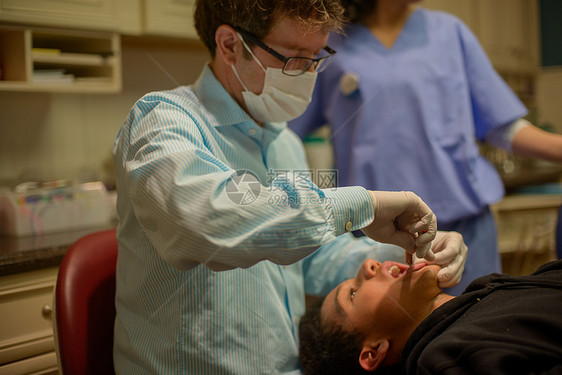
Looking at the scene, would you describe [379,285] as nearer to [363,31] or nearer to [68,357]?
[68,357]

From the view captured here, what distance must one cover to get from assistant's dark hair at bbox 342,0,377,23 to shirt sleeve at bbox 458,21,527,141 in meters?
0.26

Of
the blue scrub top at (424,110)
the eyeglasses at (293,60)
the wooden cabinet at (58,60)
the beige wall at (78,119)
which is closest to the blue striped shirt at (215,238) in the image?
the eyeglasses at (293,60)

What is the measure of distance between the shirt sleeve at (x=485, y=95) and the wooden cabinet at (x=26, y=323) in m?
1.32

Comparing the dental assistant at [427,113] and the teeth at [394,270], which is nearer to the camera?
the teeth at [394,270]

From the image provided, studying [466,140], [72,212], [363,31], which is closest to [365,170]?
[466,140]

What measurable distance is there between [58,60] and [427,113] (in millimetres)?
1294

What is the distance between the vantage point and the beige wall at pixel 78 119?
6.85ft

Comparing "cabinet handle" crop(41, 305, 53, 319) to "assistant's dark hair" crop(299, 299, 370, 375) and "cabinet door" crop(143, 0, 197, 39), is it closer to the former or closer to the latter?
"assistant's dark hair" crop(299, 299, 370, 375)

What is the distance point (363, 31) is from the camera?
154 centimetres

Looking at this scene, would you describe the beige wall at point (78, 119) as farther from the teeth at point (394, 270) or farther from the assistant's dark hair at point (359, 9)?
the teeth at point (394, 270)

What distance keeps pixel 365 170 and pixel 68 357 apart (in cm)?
88

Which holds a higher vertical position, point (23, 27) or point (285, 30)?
point (285, 30)

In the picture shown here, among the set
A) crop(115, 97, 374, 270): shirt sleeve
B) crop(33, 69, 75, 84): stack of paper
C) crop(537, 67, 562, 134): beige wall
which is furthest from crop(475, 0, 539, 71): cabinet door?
crop(115, 97, 374, 270): shirt sleeve

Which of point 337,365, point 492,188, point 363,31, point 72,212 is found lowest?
point 72,212
